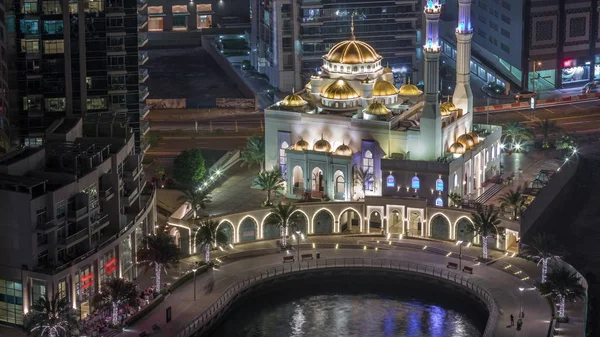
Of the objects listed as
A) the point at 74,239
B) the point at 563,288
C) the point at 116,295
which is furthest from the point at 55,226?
the point at 563,288

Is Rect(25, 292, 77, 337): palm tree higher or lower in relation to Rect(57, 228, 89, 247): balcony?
lower

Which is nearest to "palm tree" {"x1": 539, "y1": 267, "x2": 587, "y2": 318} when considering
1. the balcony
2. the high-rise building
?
the high-rise building

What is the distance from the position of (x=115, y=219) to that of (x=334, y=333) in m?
29.4

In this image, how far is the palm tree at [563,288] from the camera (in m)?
192

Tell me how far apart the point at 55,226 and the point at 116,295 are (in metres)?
10.3

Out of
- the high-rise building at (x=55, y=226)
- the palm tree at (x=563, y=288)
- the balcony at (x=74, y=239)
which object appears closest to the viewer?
the high-rise building at (x=55, y=226)

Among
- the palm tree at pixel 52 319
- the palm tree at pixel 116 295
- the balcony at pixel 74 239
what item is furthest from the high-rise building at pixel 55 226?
the palm tree at pixel 52 319

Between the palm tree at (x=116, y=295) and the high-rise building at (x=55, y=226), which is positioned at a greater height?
the high-rise building at (x=55, y=226)

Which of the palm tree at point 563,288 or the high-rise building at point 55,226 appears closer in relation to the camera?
the high-rise building at point 55,226

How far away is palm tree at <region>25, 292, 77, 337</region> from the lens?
7067 inches

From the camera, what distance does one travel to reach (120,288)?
188500 mm

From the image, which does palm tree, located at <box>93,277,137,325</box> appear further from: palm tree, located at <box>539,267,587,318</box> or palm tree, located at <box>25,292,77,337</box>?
palm tree, located at <box>539,267,587,318</box>

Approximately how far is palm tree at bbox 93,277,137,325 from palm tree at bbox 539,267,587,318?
47694 mm

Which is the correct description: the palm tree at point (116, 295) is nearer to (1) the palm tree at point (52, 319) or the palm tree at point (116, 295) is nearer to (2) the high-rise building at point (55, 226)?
(2) the high-rise building at point (55, 226)
